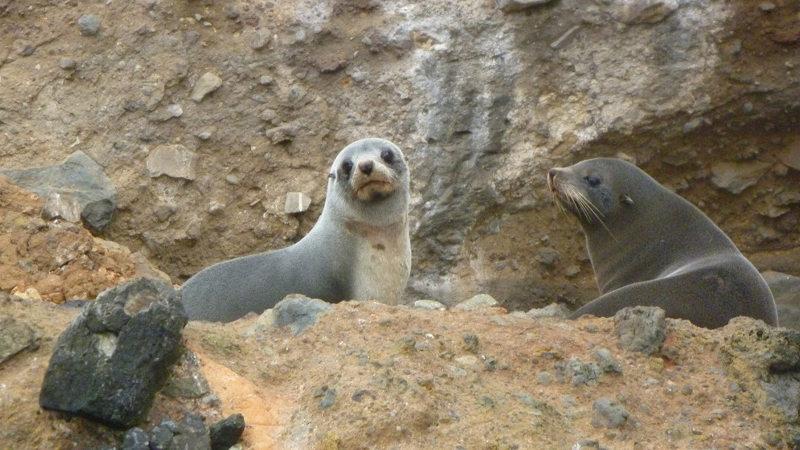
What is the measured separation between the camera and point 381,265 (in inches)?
306

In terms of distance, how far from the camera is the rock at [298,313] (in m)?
5.23

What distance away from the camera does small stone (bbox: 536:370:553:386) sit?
4.95 m

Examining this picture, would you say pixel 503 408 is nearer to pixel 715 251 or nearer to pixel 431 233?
pixel 715 251

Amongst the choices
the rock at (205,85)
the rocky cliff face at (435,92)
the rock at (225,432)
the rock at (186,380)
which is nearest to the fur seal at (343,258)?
the rocky cliff face at (435,92)

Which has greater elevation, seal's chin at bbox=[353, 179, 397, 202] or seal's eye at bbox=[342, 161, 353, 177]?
seal's eye at bbox=[342, 161, 353, 177]

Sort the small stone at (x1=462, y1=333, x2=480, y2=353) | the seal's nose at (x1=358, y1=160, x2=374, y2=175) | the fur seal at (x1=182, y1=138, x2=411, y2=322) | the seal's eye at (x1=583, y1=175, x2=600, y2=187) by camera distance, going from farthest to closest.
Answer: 1. the seal's eye at (x1=583, y1=175, x2=600, y2=187)
2. the seal's nose at (x1=358, y1=160, x2=374, y2=175)
3. the fur seal at (x1=182, y1=138, x2=411, y2=322)
4. the small stone at (x1=462, y1=333, x2=480, y2=353)

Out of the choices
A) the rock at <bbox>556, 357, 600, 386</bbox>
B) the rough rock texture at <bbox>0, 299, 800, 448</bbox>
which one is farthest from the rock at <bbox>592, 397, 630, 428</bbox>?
the rock at <bbox>556, 357, 600, 386</bbox>

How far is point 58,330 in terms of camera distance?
4.67m

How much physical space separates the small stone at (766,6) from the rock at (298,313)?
15.8 ft

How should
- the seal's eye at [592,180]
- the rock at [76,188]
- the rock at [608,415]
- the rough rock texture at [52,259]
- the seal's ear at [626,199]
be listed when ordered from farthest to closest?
1. the seal's eye at [592,180]
2. the seal's ear at [626,199]
3. the rock at [76,188]
4. the rough rock texture at [52,259]
5. the rock at [608,415]

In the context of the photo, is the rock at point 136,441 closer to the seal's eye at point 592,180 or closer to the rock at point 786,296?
the seal's eye at point 592,180

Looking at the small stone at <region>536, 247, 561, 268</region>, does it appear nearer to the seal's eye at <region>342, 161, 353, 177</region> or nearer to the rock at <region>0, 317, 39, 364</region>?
the seal's eye at <region>342, 161, 353, 177</region>

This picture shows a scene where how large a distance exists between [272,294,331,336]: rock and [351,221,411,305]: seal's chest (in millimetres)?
2176

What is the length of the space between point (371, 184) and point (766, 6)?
3.14 metres
